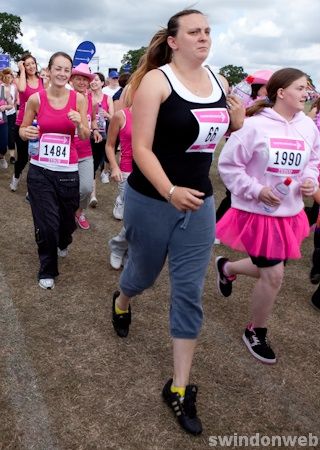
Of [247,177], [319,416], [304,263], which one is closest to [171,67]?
[247,177]

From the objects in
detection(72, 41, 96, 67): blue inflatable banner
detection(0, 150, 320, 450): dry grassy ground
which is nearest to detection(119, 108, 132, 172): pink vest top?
detection(0, 150, 320, 450): dry grassy ground

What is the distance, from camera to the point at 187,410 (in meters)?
2.53

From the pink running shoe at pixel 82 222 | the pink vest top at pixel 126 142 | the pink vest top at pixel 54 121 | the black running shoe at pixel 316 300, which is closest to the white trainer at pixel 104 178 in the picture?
the pink running shoe at pixel 82 222

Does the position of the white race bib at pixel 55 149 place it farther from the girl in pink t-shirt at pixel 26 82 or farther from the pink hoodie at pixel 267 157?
the girl in pink t-shirt at pixel 26 82

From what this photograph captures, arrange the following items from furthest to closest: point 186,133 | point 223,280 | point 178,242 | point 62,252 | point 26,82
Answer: point 26,82 → point 62,252 → point 223,280 → point 178,242 → point 186,133

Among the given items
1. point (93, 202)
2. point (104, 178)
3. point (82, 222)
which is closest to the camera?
point (82, 222)

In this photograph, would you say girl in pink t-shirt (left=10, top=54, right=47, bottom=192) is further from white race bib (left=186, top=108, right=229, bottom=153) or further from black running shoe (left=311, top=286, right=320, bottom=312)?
white race bib (left=186, top=108, right=229, bottom=153)

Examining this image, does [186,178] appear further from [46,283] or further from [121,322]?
[46,283]

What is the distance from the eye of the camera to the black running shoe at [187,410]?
2484 mm

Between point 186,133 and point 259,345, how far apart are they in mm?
1730

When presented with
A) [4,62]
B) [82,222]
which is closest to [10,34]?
[4,62]

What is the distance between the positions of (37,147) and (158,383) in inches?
86.8

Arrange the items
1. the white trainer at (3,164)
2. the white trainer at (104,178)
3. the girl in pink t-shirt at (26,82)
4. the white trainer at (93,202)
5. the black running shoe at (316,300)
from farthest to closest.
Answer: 1. the white trainer at (3,164)
2. the white trainer at (104,178)
3. the girl in pink t-shirt at (26,82)
4. the white trainer at (93,202)
5. the black running shoe at (316,300)

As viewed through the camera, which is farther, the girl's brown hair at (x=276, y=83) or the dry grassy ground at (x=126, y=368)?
the girl's brown hair at (x=276, y=83)
